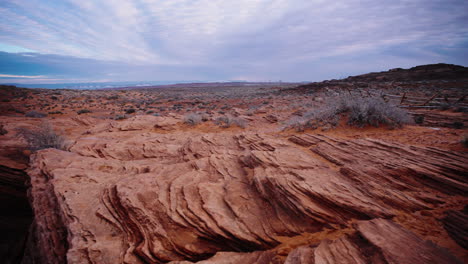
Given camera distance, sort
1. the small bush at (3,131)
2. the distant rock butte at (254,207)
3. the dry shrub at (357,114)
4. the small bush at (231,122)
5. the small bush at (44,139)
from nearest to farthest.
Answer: the distant rock butte at (254,207) → the small bush at (44,139) → the dry shrub at (357,114) → the small bush at (3,131) → the small bush at (231,122)

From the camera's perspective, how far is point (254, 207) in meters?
3.85

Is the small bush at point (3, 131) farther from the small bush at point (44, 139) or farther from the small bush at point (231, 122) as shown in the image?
the small bush at point (231, 122)

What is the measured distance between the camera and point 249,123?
44.6 feet

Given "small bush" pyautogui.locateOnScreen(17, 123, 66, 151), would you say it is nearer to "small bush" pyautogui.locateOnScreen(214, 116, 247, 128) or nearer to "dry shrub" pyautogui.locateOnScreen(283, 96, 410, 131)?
"small bush" pyautogui.locateOnScreen(214, 116, 247, 128)

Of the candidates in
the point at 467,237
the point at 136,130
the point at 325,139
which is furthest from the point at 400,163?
the point at 136,130

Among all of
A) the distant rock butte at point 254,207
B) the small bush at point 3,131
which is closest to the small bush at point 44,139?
the small bush at point 3,131

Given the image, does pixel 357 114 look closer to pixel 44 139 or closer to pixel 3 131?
pixel 44 139

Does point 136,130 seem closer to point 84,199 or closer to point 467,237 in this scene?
point 84,199

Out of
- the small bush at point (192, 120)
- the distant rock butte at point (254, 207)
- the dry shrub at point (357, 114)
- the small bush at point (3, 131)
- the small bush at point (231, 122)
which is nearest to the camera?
the distant rock butte at point (254, 207)

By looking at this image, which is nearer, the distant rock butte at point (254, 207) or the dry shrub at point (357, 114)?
the distant rock butte at point (254, 207)

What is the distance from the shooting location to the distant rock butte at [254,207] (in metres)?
2.78

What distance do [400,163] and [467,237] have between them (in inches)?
82.3

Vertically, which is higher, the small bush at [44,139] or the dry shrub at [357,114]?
the dry shrub at [357,114]

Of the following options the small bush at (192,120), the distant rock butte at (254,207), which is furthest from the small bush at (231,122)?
the distant rock butte at (254,207)
